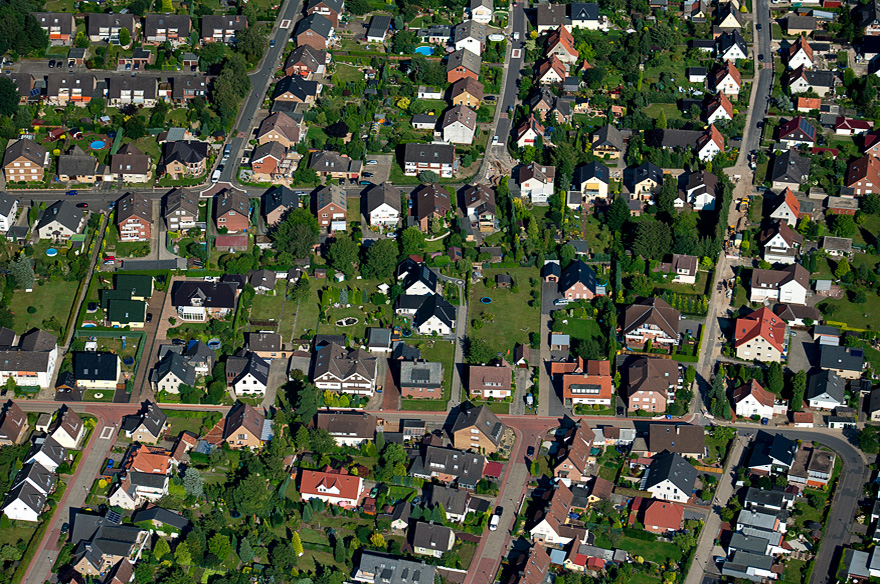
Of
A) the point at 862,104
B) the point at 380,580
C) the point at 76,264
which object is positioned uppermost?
the point at 862,104

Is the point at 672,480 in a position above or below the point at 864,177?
below

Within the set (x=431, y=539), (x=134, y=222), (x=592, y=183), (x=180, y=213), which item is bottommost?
(x=431, y=539)

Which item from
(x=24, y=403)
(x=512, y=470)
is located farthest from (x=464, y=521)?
(x=24, y=403)

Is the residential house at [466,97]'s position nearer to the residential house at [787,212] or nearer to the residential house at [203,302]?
the residential house at [787,212]

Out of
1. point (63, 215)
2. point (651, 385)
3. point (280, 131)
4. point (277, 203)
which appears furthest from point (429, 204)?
point (63, 215)

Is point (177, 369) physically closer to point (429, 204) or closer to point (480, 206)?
point (429, 204)

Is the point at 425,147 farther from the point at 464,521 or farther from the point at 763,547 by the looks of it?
the point at 763,547

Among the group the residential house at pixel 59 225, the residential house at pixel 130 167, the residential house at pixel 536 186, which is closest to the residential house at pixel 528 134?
the residential house at pixel 536 186
